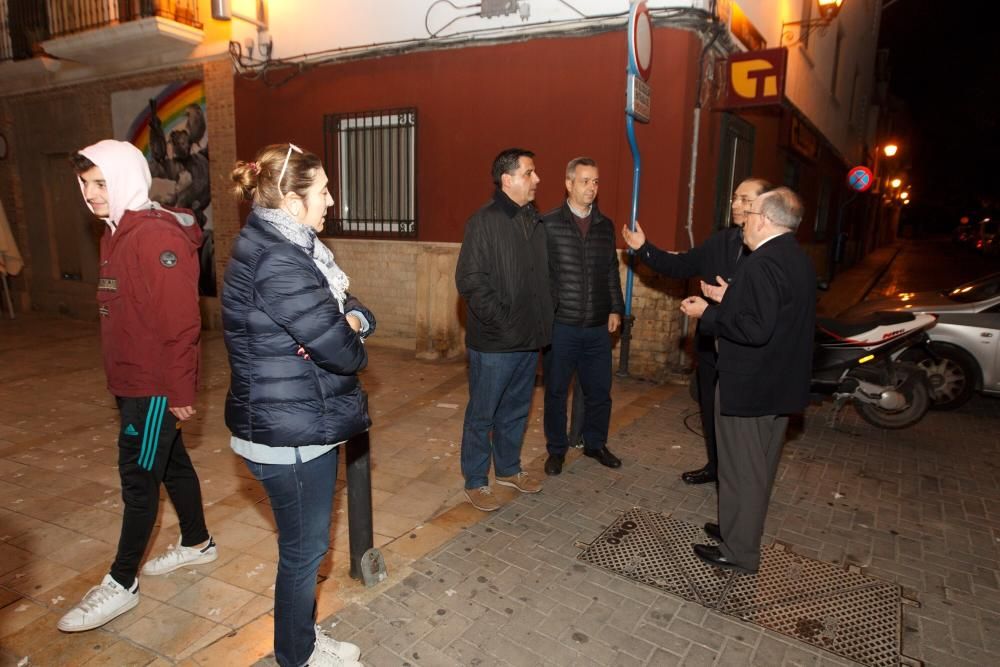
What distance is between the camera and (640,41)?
629cm

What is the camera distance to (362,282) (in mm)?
9211

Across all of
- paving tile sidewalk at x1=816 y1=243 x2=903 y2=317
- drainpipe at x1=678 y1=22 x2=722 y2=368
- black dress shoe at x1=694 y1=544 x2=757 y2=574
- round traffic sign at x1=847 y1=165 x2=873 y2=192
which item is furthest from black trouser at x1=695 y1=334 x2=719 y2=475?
round traffic sign at x1=847 y1=165 x2=873 y2=192

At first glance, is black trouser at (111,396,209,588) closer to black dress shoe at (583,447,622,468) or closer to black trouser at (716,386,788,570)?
black trouser at (716,386,788,570)

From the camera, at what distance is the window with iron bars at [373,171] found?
8.81 m

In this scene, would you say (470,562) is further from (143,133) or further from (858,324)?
(143,133)

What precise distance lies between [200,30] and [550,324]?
9106 millimetres

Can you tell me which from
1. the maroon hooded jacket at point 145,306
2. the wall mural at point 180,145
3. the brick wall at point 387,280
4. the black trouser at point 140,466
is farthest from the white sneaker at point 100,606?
the wall mural at point 180,145

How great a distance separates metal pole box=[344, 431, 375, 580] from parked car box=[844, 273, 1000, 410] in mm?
5883

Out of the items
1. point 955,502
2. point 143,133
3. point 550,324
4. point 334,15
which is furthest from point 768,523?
point 143,133

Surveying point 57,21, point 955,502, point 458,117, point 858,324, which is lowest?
point 955,502

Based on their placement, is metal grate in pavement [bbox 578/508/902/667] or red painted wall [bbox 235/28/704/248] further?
red painted wall [bbox 235/28/704/248]

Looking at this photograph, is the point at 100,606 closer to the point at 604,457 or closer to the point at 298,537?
the point at 298,537

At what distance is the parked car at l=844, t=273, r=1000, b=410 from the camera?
20.5 ft

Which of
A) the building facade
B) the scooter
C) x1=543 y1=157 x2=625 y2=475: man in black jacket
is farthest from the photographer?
the building facade
